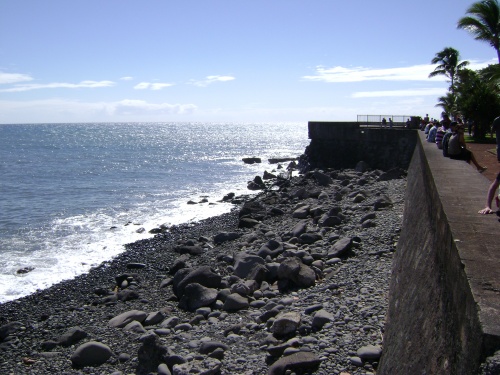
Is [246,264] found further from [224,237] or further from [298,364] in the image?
[298,364]

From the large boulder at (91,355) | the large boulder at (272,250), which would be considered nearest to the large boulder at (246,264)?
the large boulder at (272,250)

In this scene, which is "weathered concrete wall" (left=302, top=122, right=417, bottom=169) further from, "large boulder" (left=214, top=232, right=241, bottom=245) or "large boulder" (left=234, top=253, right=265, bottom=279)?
"large boulder" (left=234, top=253, right=265, bottom=279)

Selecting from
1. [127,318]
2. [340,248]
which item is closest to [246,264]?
[340,248]

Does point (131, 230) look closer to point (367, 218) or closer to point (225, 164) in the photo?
point (367, 218)

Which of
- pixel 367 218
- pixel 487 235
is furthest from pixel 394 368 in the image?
pixel 367 218

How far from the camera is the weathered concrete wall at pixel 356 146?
30.9 m

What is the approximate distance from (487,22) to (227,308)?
24617 millimetres

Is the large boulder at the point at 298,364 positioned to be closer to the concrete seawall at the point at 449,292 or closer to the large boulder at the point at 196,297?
the concrete seawall at the point at 449,292

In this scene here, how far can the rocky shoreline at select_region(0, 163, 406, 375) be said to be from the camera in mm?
7648

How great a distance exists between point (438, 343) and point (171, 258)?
1304 cm

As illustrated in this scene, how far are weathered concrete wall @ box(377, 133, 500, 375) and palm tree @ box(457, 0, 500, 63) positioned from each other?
23.3 meters

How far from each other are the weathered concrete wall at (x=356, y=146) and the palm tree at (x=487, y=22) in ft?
20.7

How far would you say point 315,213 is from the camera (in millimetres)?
18719

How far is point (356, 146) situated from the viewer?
33688 millimetres
